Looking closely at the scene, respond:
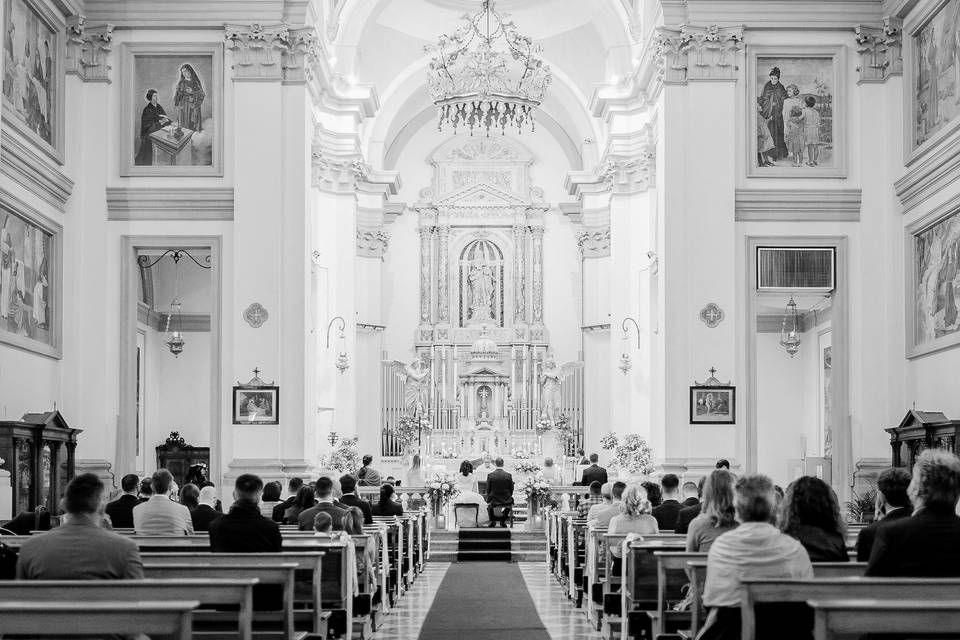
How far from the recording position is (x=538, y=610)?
13.9 m

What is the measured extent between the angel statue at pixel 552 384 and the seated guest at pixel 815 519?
25468 mm

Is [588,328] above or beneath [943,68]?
beneath

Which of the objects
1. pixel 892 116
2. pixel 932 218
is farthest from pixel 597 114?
pixel 932 218

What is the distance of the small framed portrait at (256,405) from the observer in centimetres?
1905

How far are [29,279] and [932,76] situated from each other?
12394 mm

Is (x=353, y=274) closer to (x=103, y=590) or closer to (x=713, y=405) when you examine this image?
(x=713, y=405)

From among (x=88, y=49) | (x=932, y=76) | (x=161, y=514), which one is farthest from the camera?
(x=88, y=49)

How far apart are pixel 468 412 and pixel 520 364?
191 cm

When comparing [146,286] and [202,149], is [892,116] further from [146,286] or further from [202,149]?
[146,286]

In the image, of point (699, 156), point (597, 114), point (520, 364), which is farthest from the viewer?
point (520, 364)

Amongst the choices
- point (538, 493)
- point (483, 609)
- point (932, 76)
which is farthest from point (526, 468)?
point (483, 609)

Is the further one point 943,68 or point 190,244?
point 190,244

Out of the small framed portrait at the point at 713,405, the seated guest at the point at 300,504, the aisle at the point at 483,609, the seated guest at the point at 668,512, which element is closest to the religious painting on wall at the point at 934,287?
the small framed portrait at the point at 713,405

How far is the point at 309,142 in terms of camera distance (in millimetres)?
20266
